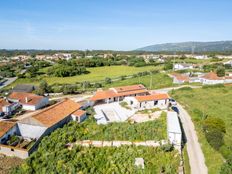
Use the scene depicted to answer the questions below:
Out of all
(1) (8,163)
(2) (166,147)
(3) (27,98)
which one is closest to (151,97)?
(2) (166,147)

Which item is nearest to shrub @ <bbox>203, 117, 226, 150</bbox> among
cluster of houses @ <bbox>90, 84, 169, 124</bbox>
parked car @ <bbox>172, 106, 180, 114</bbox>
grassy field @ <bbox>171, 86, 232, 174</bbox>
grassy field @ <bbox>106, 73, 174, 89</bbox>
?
grassy field @ <bbox>171, 86, 232, 174</bbox>

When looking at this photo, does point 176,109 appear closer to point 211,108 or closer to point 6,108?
point 211,108

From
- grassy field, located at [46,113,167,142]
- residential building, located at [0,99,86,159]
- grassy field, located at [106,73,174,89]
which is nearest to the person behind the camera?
residential building, located at [0,99,86,159]

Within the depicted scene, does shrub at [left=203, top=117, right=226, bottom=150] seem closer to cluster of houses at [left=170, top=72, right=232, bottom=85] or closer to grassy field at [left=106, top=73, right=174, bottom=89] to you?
grassy field at [left=106, top=73, right=174, bottom=89]

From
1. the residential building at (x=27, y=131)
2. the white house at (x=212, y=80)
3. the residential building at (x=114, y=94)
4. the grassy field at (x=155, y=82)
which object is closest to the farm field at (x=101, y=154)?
the residential building at (x=27, y=131)

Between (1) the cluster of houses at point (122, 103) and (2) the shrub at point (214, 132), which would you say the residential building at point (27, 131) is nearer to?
(1) the cluster of houses at point (122, 103)

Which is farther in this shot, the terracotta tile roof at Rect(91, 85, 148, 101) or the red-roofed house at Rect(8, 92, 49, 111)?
the terracotta tile roof at Rect(91, 85, 148, 101)

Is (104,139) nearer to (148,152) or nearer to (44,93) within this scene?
(148,152)
